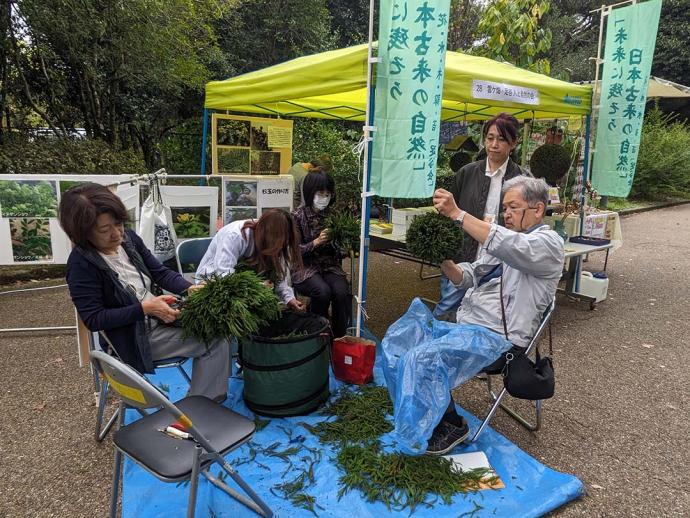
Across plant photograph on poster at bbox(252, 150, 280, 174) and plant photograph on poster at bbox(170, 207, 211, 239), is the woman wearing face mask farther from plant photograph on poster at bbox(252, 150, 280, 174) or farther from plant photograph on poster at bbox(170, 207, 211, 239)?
plant photograph on poster at bbox(252, 150, 280, 174)

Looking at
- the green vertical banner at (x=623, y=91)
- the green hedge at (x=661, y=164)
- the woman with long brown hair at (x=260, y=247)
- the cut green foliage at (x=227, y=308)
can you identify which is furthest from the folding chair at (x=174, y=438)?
the green hedge at (x=661, y=164)

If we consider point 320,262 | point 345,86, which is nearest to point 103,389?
point 320,262

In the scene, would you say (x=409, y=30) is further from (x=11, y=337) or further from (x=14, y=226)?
(x=11, y=337)

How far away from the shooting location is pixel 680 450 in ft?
8.63

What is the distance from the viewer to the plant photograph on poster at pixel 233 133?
4602 millimetres

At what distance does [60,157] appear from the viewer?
6156mm

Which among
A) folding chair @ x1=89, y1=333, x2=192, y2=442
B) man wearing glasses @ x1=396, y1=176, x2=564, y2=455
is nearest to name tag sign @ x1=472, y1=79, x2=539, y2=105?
man wearing glasses @ x1=396, y1=176, x2=564, y2=455

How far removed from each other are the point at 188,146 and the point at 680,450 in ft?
30.1

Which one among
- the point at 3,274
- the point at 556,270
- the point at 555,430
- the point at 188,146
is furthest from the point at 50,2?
the point at 555,430

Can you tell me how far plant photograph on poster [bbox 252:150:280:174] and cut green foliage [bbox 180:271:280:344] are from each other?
254cm

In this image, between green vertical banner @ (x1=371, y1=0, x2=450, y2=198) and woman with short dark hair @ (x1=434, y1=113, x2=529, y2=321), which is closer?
green vertical banner @ (x1=371, y1=0, x2=450, y2=198)

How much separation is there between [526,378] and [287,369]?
122cm

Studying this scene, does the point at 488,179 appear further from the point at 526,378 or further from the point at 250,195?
the point at 250,195

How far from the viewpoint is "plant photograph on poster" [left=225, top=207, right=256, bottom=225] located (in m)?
4.07
